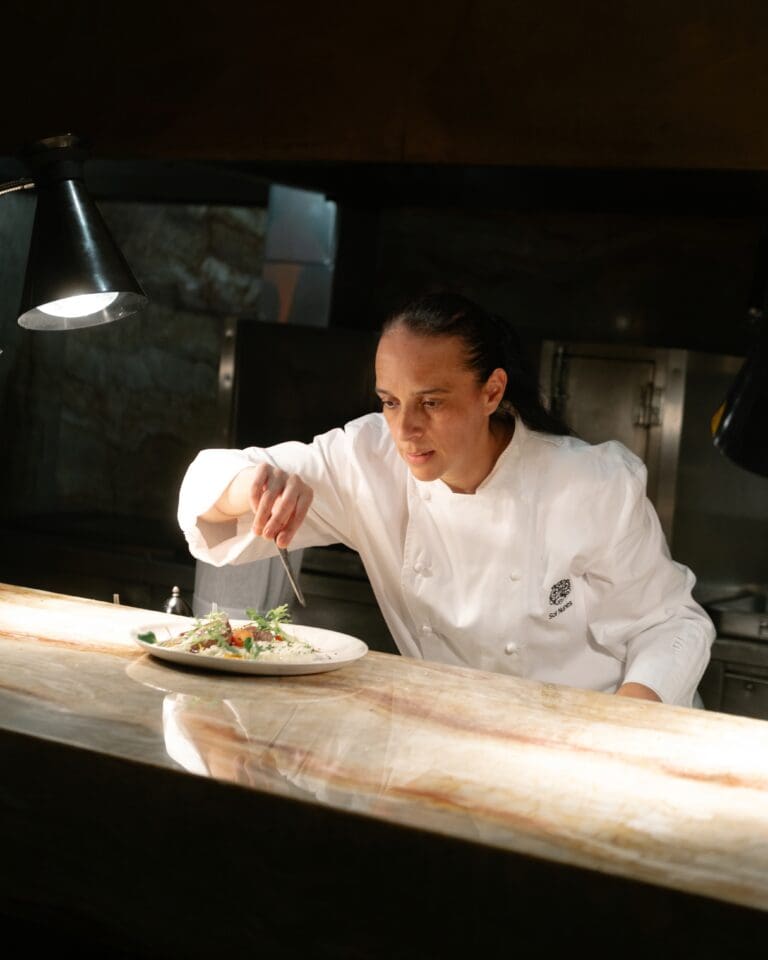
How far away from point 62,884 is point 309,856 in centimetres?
37

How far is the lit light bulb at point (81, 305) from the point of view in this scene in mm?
2225

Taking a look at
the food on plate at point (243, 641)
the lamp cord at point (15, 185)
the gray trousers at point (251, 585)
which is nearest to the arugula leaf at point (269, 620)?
the food on plate at point (243, 641)

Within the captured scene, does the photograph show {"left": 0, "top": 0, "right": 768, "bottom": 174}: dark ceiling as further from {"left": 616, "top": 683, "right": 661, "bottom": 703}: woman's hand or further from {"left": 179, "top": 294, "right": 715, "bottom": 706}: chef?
{"left": 616, "top": 683, "right": 661, "bottom": 703}: woman's hand

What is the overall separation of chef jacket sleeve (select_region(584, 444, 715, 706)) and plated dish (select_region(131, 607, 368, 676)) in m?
0.67

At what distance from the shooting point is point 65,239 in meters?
2.04

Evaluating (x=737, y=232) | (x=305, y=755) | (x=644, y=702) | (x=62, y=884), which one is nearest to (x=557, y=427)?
(x=644, y=702)

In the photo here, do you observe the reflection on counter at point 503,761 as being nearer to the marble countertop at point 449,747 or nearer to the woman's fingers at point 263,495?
the marble countertop at point 449,747

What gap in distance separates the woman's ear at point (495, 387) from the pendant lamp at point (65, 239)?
730 mm

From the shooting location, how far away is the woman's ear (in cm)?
244

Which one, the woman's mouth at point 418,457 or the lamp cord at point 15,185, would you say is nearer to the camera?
the lamp cord at point 15,185

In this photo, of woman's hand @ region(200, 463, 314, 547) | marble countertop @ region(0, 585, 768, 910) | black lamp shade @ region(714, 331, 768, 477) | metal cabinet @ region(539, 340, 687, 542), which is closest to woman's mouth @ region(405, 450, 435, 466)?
woman's hand @ region(200, 463, 314, 547)

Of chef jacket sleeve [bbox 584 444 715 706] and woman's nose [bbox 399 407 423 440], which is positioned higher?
woman's nose [bbox 399 407 423 440]

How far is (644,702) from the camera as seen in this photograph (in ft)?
5.92

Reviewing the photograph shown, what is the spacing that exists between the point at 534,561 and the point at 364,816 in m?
1.28
